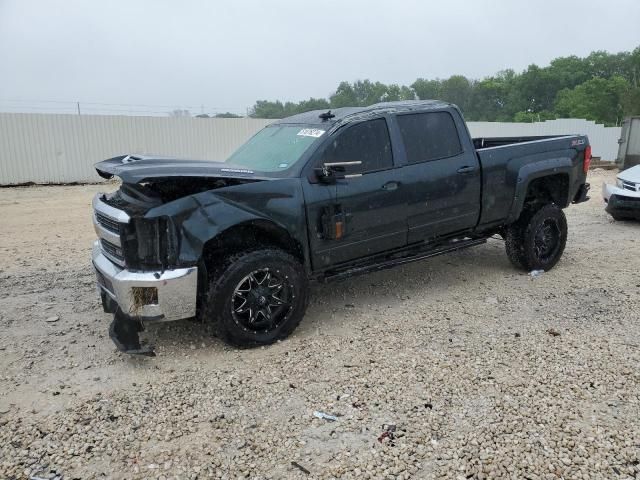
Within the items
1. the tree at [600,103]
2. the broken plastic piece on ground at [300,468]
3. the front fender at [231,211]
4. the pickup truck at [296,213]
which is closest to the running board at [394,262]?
the pickup truck at [296,213]

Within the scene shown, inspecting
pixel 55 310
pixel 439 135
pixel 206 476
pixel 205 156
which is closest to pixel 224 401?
pixel 206 476

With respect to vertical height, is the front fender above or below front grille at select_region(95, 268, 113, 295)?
above

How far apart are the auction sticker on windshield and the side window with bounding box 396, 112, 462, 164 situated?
831mm

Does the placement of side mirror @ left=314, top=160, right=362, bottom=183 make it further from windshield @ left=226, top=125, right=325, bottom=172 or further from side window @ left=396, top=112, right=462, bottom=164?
side window @ left=396, top=112, right=462, bottom=164

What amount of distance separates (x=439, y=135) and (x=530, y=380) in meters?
2.63

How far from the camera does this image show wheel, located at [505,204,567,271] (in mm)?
6051

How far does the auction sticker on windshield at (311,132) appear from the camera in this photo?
479 centimetres

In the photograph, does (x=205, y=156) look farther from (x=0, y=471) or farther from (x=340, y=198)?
(x=0, y=471)

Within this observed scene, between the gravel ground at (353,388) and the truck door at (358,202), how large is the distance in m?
0.68

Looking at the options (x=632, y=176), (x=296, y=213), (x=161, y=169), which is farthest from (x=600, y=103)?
(x=161, y=169)

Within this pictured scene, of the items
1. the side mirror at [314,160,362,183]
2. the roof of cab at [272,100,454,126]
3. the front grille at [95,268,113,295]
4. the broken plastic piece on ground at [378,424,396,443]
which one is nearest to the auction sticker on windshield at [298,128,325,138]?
the roof of cab at [272,100,454,126]

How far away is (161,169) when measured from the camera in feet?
12.8

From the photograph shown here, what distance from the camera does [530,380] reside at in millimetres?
3744

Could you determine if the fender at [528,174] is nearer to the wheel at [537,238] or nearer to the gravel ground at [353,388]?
the wheel at [537,238]
